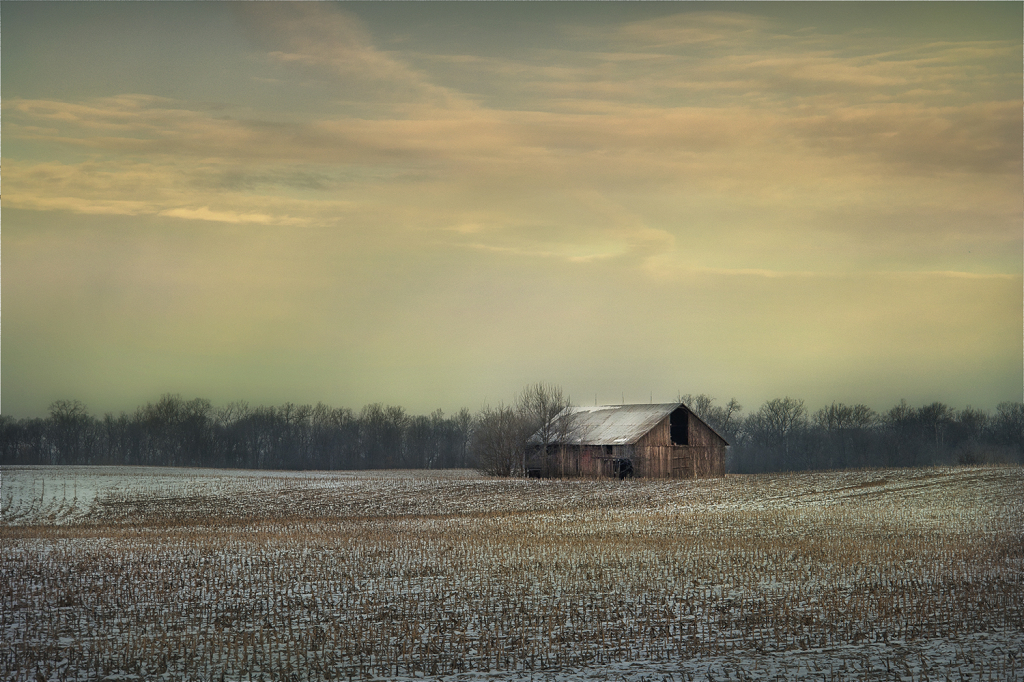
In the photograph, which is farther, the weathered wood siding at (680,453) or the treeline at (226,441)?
the treeline at (226,441)

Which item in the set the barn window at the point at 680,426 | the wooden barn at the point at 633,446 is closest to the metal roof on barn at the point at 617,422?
the wooden barn at the point at 633,446

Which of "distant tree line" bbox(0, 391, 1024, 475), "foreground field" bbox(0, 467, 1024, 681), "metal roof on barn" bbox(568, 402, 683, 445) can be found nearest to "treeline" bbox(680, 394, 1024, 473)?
"distant tree line" bbox(0, 391, 1024, 475)

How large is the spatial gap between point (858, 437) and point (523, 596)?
128 meters

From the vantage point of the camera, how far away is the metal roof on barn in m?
64.4

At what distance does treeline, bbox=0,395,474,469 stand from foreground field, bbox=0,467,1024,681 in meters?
92.4

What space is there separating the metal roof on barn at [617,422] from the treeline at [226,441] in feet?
168

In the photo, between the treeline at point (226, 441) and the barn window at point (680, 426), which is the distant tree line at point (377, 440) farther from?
the barn window at point (680, 426)

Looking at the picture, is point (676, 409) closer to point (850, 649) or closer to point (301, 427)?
point (850, 649)

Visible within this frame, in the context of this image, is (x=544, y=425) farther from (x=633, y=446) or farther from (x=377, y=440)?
(x=377, y=440)

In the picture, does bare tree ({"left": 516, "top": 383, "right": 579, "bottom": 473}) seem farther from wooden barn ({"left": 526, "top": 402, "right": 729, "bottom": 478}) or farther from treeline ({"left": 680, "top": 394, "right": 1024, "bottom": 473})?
treeline ({"left": 680, "top": 394, "right": 1024, "bottom": 473})

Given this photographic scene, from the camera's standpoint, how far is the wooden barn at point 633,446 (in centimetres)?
6341

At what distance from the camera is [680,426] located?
67.0 meters

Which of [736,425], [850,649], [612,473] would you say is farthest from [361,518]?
[736,425]

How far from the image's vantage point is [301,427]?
136m
